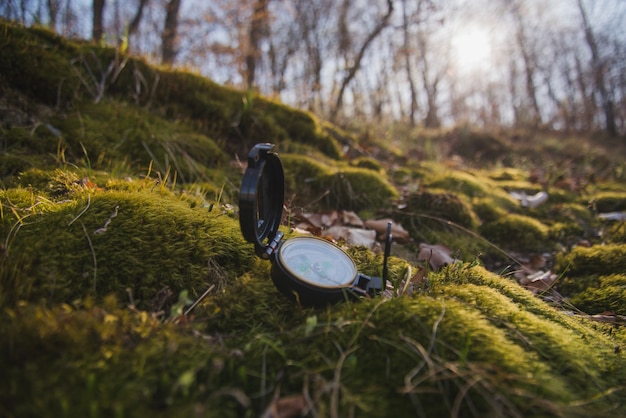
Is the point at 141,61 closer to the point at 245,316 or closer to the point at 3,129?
the point at 3,129

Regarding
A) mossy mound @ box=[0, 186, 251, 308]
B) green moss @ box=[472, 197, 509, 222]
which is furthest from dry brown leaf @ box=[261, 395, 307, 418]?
green moss @ box=[472, 197, 509, 222]

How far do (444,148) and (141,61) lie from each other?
9186 mm

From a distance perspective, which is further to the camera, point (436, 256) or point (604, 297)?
point (436, 256)

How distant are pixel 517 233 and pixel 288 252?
9.79ft

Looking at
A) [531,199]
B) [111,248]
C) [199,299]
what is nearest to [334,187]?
[199,299]

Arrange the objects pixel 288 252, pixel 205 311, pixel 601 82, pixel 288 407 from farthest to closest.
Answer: pixel 601 82
pixel 288 252
pixel 205 311
pixel 288 407

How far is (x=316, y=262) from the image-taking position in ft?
5.80

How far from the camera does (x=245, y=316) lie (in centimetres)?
158

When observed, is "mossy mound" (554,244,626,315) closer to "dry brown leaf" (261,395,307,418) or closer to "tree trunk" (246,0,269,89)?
"dry brown leaf" (261,395,307,418)

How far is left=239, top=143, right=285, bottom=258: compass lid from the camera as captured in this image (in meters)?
1.43

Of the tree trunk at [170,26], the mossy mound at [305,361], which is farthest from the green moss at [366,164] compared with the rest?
the tree trunk at [170,26]

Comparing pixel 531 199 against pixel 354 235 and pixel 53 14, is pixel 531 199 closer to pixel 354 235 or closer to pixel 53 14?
pixel 354 235

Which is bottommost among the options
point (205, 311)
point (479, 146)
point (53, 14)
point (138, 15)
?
point (205, 311)

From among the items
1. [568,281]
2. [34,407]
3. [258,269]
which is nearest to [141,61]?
[258,269]
